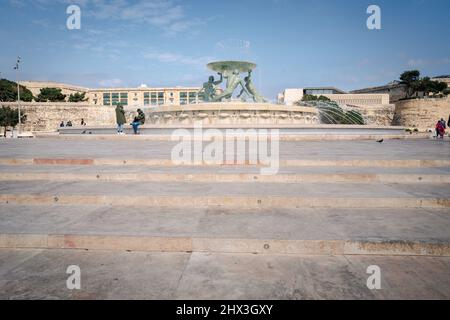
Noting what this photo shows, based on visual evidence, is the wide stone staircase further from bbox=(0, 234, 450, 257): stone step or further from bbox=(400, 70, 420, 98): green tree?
bbox=(400, 70, 420, 98): green tree

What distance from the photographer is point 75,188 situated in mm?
4664

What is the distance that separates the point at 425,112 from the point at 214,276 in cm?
6706

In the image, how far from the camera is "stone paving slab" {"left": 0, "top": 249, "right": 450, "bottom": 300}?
211cm

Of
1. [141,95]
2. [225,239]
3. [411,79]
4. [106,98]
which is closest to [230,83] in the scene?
[225,239]

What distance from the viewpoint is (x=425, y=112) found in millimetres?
56531

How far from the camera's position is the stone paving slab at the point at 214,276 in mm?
2113

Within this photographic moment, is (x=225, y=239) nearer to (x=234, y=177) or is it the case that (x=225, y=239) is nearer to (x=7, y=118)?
(x=234, y=177)

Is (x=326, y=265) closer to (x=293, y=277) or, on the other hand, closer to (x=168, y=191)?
(x=293, y=277)

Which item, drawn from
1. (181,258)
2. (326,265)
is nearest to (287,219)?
(326,265)

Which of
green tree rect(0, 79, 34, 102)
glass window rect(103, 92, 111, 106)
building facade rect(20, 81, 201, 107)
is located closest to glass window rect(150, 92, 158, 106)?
building facade rect(20, 81, 201, 107)

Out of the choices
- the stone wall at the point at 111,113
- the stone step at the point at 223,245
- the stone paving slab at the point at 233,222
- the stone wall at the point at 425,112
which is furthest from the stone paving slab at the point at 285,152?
the stone wall at the point at 425,112

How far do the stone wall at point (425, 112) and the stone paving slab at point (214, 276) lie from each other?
65619 millimetres

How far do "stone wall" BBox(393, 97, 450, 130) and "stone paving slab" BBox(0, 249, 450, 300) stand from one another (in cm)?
6562
